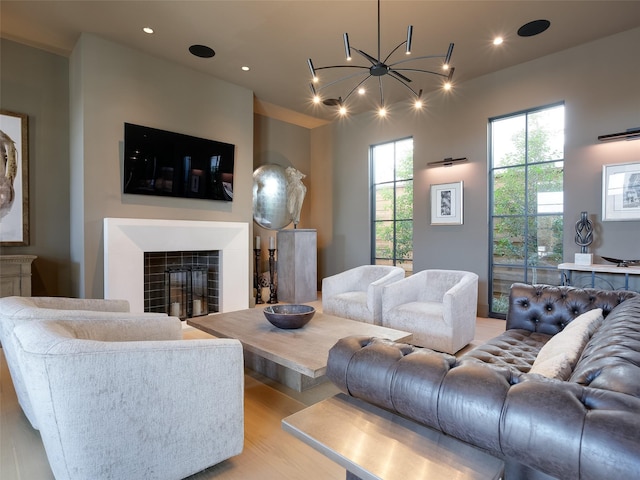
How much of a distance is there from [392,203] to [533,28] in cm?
308

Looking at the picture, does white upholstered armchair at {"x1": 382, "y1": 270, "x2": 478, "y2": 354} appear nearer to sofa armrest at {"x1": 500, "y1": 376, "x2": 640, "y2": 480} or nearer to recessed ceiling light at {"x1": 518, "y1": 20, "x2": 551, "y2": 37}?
sofa armrest at {"x1": 500, "y1": 376, "x2": 640, "y2": 480}

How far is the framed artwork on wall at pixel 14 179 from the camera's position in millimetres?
3900

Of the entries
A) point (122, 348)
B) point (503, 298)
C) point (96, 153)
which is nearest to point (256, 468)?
point (122, 348)

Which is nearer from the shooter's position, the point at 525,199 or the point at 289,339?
the point at 289,339

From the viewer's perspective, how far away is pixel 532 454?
2.68ft

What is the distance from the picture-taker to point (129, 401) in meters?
1.42

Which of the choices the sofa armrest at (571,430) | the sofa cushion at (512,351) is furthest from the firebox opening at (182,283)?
the sofa armrest at (571,430)

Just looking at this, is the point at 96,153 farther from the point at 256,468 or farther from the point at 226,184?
the point at 256,468

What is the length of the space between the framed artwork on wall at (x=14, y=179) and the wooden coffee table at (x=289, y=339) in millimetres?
2614

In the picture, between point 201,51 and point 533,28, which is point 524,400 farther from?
point 201,51

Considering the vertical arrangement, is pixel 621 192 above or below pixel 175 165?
below

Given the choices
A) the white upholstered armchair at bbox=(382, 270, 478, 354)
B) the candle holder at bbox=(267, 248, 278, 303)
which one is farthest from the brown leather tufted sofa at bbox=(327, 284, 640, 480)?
the candle holder at bbox=(267, 248, 278, 303)

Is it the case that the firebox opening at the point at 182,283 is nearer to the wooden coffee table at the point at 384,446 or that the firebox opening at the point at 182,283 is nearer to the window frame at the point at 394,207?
the window frame at the point at 394,207

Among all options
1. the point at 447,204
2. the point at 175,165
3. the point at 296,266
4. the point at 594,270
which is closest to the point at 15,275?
the point at 175,165
